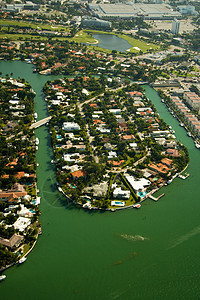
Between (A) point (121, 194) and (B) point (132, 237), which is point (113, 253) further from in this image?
(A) point (121, 194)

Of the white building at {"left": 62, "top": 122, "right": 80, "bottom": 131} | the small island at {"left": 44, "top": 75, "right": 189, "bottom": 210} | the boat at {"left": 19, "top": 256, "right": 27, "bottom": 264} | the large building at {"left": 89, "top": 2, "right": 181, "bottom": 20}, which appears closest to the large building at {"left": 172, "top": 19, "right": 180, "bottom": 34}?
the large building at {"left": 89, "top": 2, "right": 181, "bottom": 20}

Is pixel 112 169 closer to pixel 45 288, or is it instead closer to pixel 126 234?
pixel 126 234

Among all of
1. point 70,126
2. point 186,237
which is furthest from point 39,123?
point 186,237

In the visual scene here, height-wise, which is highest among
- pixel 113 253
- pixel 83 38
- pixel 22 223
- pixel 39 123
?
pixel 83 38

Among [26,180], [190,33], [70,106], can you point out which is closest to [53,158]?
[26,180]

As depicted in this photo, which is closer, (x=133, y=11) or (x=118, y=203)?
(x=118, y=203)
